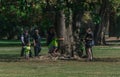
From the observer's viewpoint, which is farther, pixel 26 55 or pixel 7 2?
pixel 26 55

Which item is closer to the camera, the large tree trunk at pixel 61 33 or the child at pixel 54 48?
the large tree trunk at pixel 61 33

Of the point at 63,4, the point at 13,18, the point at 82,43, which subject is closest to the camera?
the point at 63,4

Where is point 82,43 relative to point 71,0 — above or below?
below

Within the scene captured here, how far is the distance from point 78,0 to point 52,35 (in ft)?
21.3

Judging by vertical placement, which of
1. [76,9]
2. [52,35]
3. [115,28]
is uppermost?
[76,9]

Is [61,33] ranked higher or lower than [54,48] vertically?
higher

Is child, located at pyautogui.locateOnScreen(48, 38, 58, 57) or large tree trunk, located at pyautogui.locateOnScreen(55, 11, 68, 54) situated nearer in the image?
large tree trunk, located at pyautogui.locateOnScreen(55, 11, 68, 54)

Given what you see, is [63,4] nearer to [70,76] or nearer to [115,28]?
[70,76]

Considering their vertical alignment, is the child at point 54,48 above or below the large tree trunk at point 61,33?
below

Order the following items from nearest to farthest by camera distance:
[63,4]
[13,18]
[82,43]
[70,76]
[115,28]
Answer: [70,76], [63,4], [82,43], [13,18], [115,28]

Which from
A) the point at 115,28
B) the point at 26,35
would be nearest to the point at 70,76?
the point at 26,35

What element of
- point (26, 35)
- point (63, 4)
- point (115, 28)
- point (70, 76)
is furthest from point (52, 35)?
point (115, 28)

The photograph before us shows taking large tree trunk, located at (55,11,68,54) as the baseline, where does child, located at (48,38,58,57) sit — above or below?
below

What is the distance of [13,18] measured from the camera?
61625 millimetres
